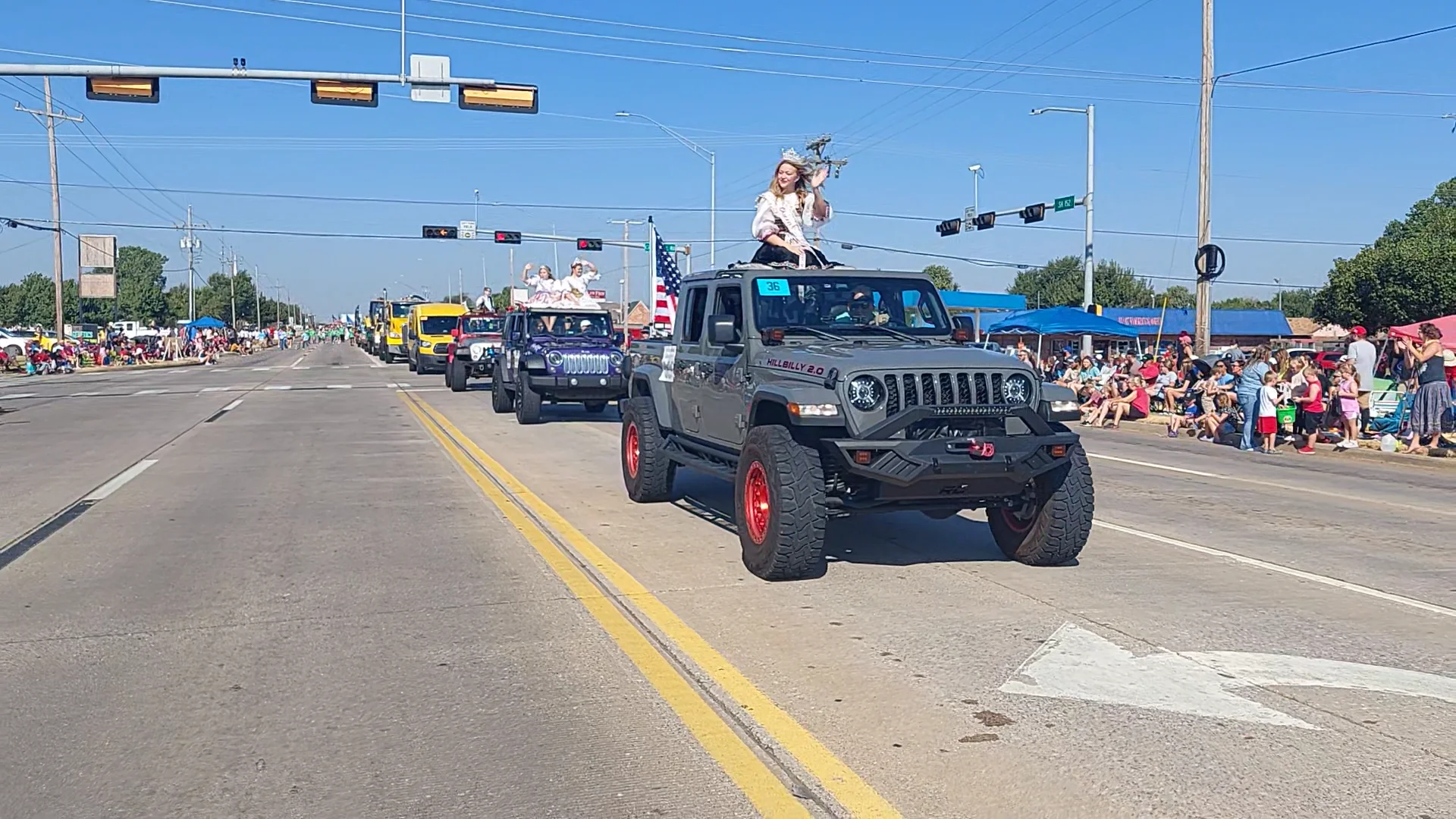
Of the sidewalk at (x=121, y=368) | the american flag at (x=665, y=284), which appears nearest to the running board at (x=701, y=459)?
the american flag at (x=665, y=284)

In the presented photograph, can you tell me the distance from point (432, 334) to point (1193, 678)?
39.2 metres

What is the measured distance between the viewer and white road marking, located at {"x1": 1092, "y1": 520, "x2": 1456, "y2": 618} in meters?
7.04

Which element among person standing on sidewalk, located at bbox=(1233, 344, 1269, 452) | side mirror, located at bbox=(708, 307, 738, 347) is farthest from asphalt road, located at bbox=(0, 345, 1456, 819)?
person standing on sidewalk, located at bbox=(1233, 344, 1269, 452)

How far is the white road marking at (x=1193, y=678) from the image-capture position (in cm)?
513

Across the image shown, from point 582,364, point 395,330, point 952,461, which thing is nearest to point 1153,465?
point 952,461

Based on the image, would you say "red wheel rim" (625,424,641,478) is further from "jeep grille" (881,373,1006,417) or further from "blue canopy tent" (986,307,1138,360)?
"blue canopy tent" (986,307,1138,360)

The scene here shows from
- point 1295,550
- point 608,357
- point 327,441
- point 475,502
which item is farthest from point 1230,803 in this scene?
point 608,357

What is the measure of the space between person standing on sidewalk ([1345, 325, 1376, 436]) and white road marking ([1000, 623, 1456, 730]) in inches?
529

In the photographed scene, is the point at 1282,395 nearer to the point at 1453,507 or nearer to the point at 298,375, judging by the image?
the point at 1453,507

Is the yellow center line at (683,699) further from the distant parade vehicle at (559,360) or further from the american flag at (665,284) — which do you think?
the american flag at (665,284)

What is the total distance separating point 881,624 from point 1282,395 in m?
13.6

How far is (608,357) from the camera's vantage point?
20.3 metres

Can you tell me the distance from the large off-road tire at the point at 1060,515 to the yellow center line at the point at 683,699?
282cm

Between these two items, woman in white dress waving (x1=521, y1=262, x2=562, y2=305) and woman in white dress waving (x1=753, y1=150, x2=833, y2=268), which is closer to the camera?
woman in white dress waving (x1=753, y1=150, x2=833, y2=268)
